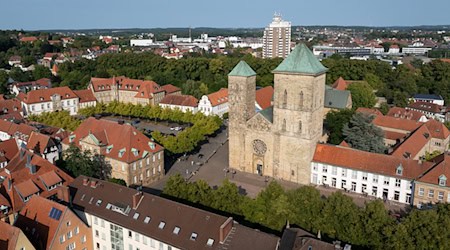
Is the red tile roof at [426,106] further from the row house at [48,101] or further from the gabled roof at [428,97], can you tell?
the row house at [48,101]

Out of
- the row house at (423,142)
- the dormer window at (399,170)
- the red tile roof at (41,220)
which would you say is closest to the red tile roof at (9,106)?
the red tile roof at (41,220)

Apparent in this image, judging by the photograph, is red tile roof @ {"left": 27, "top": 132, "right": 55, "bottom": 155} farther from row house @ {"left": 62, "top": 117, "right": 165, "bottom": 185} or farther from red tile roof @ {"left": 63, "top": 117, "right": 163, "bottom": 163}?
red tile roof @ {"left": 63, "top": 117, "right": 163, "bottom": 163}

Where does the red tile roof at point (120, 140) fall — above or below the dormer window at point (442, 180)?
above

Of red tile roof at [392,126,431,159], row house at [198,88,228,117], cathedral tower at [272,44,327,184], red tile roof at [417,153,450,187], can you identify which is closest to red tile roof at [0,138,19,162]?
cathedral tower at [272,44,327,184]

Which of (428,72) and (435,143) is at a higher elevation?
(428,72)

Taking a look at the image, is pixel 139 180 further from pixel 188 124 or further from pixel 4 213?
pixel 188 124

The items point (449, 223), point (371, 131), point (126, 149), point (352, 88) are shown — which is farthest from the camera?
point (352, 88)

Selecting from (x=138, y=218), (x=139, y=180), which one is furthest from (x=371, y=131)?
(x=138, y=218)
